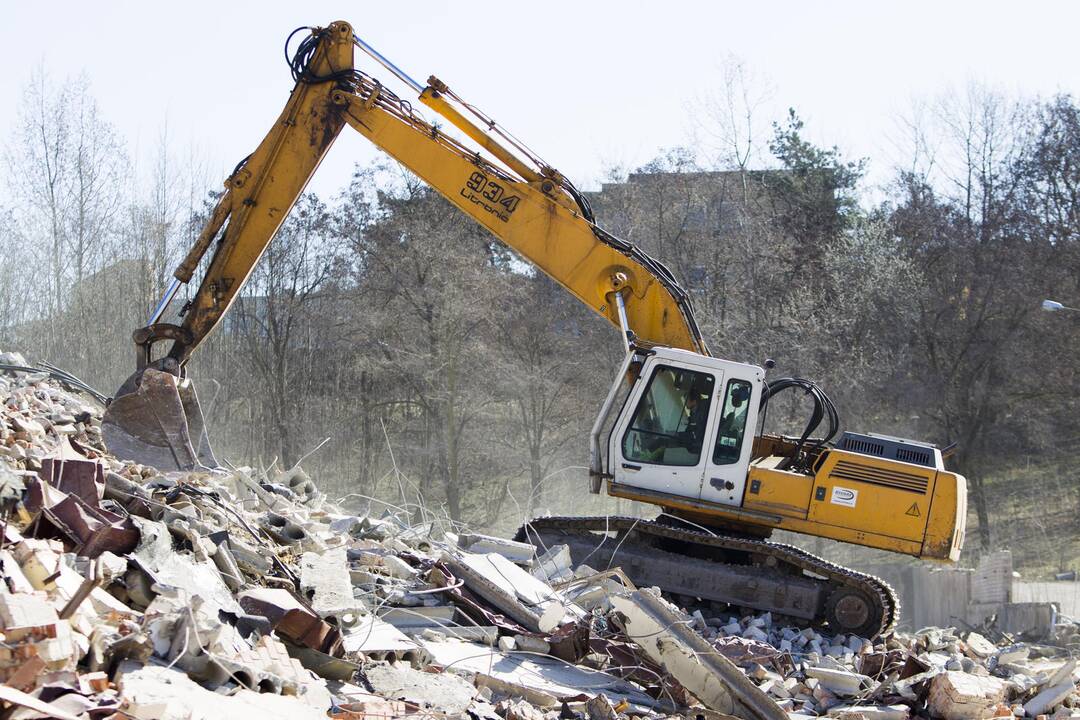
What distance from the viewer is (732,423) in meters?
10.8

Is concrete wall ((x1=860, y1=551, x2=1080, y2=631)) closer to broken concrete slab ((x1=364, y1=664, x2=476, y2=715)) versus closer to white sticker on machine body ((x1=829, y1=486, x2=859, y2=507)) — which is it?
white sticker on machine body ((x1=829, y1=486, x2=859, y2=507))

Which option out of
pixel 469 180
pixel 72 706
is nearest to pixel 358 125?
pixel 469 180

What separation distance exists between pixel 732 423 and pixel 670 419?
1.91 feet

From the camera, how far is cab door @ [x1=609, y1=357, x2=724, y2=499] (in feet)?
35.5

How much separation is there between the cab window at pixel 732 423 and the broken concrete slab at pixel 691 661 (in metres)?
3.49

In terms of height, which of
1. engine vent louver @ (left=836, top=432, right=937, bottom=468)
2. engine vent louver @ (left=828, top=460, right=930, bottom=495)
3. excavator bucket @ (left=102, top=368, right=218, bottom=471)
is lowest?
excavator bucket @ (left=102, top=368, right=218, bottom=471)

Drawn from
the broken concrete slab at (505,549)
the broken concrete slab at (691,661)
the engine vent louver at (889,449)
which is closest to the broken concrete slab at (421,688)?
the broken concrete slab at (691,661)

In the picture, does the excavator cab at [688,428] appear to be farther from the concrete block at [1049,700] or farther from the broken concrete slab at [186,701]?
the broken concrete slab at [186,701]

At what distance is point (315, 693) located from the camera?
5.44 metres

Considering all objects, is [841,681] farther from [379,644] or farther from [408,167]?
[408,167]

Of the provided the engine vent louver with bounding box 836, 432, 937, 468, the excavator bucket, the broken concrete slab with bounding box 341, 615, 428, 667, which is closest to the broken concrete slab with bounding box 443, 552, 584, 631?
the broken concrete slab with bounding box 341, 615, 428, 667

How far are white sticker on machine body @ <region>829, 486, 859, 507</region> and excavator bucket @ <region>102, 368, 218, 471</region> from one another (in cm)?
584

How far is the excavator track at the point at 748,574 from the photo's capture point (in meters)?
10.8

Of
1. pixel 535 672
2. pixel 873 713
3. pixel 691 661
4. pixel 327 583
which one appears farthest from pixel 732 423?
pixel 327 583
